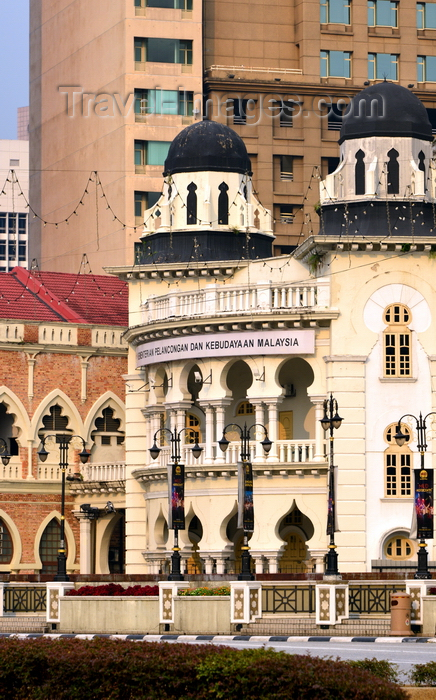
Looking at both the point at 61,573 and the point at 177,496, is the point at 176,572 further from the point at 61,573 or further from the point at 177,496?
the point at 177,496

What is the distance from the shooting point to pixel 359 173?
199 ft

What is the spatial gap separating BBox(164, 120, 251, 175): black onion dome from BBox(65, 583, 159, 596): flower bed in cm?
2286

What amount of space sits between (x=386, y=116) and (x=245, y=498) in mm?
16605

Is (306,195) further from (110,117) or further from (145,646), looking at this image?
(145,646)

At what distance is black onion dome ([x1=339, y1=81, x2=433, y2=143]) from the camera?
6072 cm

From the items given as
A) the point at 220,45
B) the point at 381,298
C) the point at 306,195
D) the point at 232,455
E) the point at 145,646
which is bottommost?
the point at 145,646

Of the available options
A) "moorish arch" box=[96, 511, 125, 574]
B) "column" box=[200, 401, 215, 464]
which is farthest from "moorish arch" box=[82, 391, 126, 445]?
"column" box=[200, 401, 215, 464]

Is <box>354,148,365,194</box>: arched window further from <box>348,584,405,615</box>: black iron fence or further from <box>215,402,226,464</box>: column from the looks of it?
<box>348,584,405,615</box>: black iron fence

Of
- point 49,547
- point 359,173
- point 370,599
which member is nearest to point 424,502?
point 370,599

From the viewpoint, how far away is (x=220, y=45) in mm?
→ 94750

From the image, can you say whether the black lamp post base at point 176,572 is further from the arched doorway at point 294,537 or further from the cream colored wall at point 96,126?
the cream colored wall at point 96,126

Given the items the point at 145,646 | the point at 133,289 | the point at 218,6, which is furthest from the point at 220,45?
the point at 145,646

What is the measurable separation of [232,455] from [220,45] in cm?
4044

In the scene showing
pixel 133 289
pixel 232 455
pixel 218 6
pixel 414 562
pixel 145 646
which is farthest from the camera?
pixel 218 6
